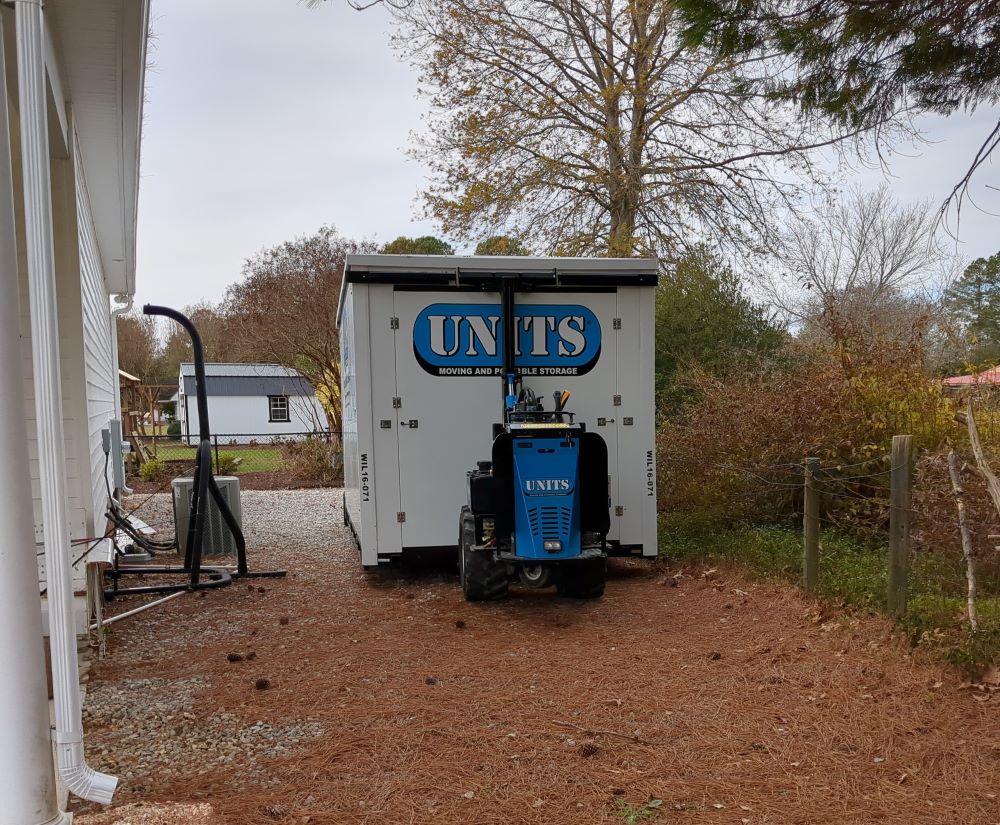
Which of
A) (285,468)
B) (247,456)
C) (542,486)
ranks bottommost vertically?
(247,456)

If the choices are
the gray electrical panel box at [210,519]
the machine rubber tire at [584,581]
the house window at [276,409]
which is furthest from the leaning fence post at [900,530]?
the house window at [276,409]

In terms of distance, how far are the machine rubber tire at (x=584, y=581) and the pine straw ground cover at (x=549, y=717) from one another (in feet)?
0.37

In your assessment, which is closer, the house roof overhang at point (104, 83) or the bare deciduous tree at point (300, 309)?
the house roof overhang at point (104, 83)

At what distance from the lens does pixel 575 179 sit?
14.3 meters

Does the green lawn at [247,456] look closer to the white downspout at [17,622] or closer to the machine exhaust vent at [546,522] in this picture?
the machine exhaust vent at [546,522]

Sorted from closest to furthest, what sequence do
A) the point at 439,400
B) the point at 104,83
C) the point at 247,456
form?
the point at 104,83
the point at 439,400
the point at 247,456

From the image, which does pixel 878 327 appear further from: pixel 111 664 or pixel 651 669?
pixel 111 664

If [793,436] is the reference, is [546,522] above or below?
below

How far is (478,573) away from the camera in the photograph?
6117 millimetres

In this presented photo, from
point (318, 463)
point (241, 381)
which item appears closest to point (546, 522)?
point (318, 463)

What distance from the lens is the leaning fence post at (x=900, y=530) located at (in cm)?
500

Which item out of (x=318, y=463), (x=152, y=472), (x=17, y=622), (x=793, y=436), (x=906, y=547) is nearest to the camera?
(x=17, y=622)

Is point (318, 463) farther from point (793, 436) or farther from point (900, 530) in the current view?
point (900, 530)

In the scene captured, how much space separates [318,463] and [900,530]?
13.4 metres
